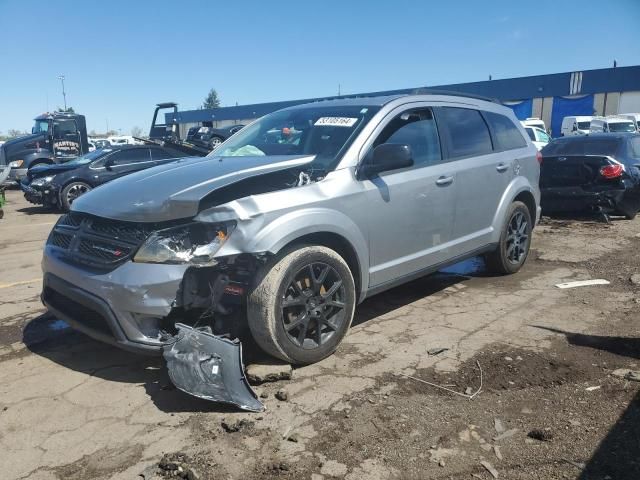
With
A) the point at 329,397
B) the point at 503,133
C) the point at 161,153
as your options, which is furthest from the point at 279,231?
the point at 161,153

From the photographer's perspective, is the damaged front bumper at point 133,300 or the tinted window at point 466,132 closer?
the damaged front bumper at point 133,300

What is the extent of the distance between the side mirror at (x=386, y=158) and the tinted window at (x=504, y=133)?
194 centimetres

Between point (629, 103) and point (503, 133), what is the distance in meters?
37.7

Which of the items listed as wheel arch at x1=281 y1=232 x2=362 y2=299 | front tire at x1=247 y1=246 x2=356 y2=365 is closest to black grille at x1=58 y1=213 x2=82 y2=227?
front tire at x1=247 y1=246 x2=356 y2=365

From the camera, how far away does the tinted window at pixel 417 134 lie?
4.31m

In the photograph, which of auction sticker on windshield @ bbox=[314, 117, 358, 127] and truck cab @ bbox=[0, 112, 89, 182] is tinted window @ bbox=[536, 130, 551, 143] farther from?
auction sticker on windshield @ bbox=[314, 117, 358, 127]

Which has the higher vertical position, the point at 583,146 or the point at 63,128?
the point at 63,128

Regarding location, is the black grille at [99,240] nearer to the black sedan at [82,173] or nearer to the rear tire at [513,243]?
the rear tire at [513,243]

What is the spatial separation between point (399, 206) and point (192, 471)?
8.15ft

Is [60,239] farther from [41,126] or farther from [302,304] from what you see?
[41,126]

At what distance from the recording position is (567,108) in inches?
1415

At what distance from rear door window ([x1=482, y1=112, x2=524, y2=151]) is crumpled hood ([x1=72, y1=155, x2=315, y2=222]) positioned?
2.44 metres

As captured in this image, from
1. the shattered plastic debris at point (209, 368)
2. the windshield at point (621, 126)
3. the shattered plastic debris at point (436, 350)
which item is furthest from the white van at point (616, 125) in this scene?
the shattered plastic debris at point (209, 368)

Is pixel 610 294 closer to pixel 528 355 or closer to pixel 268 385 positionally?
pixel 528 355
